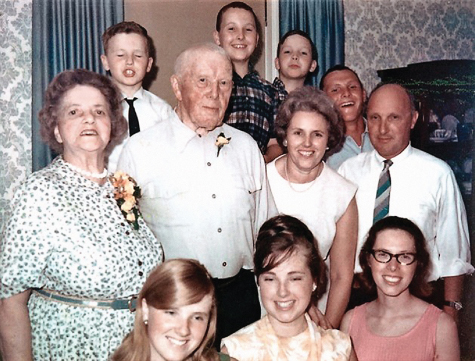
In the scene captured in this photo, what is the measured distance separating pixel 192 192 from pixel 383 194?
94cm

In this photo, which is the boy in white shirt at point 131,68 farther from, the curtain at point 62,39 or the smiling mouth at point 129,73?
the curtain at point 62,39

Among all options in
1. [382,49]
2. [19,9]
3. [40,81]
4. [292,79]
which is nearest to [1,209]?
[40,81]

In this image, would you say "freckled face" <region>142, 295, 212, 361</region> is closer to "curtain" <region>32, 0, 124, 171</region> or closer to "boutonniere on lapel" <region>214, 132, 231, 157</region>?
"boutonniere on lapel" <region>214, 132, 231, 157</region>

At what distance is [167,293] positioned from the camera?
1.59 m

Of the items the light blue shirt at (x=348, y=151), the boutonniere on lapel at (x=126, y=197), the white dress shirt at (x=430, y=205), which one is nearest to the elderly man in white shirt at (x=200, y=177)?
the boutonniere on lapel at (x=126, y=197)

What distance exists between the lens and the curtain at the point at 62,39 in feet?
9.59

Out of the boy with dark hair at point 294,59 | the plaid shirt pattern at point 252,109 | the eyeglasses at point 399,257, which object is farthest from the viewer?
the boy with dark hair at point 294,59

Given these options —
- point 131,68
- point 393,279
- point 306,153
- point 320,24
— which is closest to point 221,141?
point 306,153

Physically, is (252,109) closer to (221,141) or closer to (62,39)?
(221,141)

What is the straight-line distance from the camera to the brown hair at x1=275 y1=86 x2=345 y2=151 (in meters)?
→ 2.27

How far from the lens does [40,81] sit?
293 cm

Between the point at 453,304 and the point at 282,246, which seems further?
the point at 453,304

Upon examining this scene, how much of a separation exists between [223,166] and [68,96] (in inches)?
24.9

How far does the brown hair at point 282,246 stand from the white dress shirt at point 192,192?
0.72 ft
